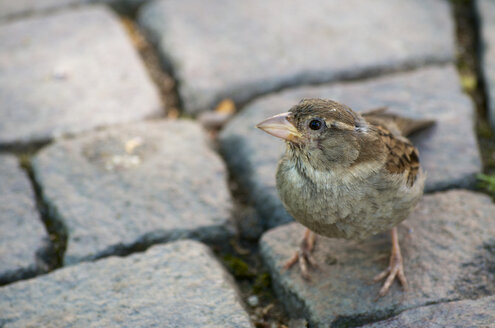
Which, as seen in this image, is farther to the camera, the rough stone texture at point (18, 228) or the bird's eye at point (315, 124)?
the rough stone texture at point (18, 228)

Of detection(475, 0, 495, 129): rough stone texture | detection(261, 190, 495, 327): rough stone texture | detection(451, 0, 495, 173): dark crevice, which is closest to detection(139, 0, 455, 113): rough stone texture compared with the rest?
detection(451, 0, 495, 173): dark crevice

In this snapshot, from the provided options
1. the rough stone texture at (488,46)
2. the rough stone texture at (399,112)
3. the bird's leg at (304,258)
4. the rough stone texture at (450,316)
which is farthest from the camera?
the rough stone texture at (488,46)

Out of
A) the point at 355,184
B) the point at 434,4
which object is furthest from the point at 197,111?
the point at 434,4

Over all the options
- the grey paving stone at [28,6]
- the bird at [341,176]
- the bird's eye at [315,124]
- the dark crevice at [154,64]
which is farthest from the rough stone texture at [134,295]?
the grey paving stone at [28,6]

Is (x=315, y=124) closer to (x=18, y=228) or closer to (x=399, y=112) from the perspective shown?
(x=399, y=112)

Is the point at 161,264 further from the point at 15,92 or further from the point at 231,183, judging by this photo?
the point at 15,92

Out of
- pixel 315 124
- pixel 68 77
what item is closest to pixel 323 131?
pixel 315 124

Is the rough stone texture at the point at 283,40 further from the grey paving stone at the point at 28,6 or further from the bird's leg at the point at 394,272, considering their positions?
the bird's leg at the point at 394,272
